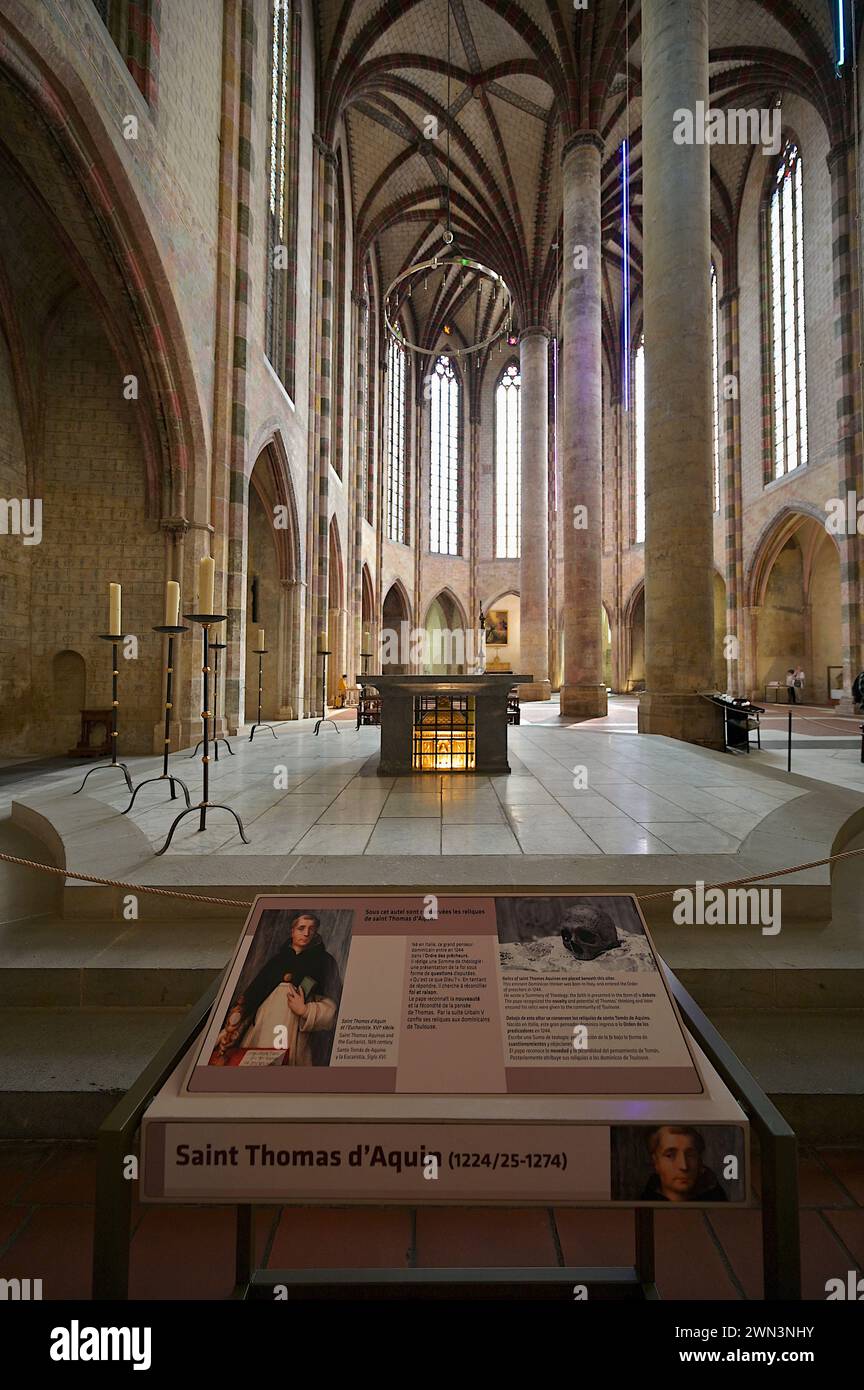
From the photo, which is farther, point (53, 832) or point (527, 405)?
point (527, 405)

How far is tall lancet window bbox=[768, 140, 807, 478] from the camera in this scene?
18.1m

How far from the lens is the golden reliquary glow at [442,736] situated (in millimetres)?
6145

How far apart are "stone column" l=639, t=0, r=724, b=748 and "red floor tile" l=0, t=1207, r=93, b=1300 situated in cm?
808

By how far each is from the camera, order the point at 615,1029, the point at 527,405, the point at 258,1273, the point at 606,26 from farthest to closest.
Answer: the point at 527,405
the point at 606,26
the point at 258,1273
the point at 615,1029

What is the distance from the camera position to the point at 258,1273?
141 cm

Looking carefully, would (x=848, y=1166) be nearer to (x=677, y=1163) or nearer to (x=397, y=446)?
(x=677, y=1163)

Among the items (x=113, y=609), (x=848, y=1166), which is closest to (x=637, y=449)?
(x=113, y=609)

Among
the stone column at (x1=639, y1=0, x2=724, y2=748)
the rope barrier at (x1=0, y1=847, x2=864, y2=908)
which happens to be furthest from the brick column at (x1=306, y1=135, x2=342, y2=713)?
the rope barrier at (x1=0, y1=847, x2=864, y2=908)

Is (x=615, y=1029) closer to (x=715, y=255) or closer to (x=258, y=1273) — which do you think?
(x=258, y=1273)

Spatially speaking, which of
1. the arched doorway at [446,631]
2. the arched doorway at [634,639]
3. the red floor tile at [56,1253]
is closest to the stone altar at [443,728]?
the red floor tile at [56,1253]

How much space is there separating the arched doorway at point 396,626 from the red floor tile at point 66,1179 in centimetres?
2602

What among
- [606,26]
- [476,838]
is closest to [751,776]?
[476,838]
